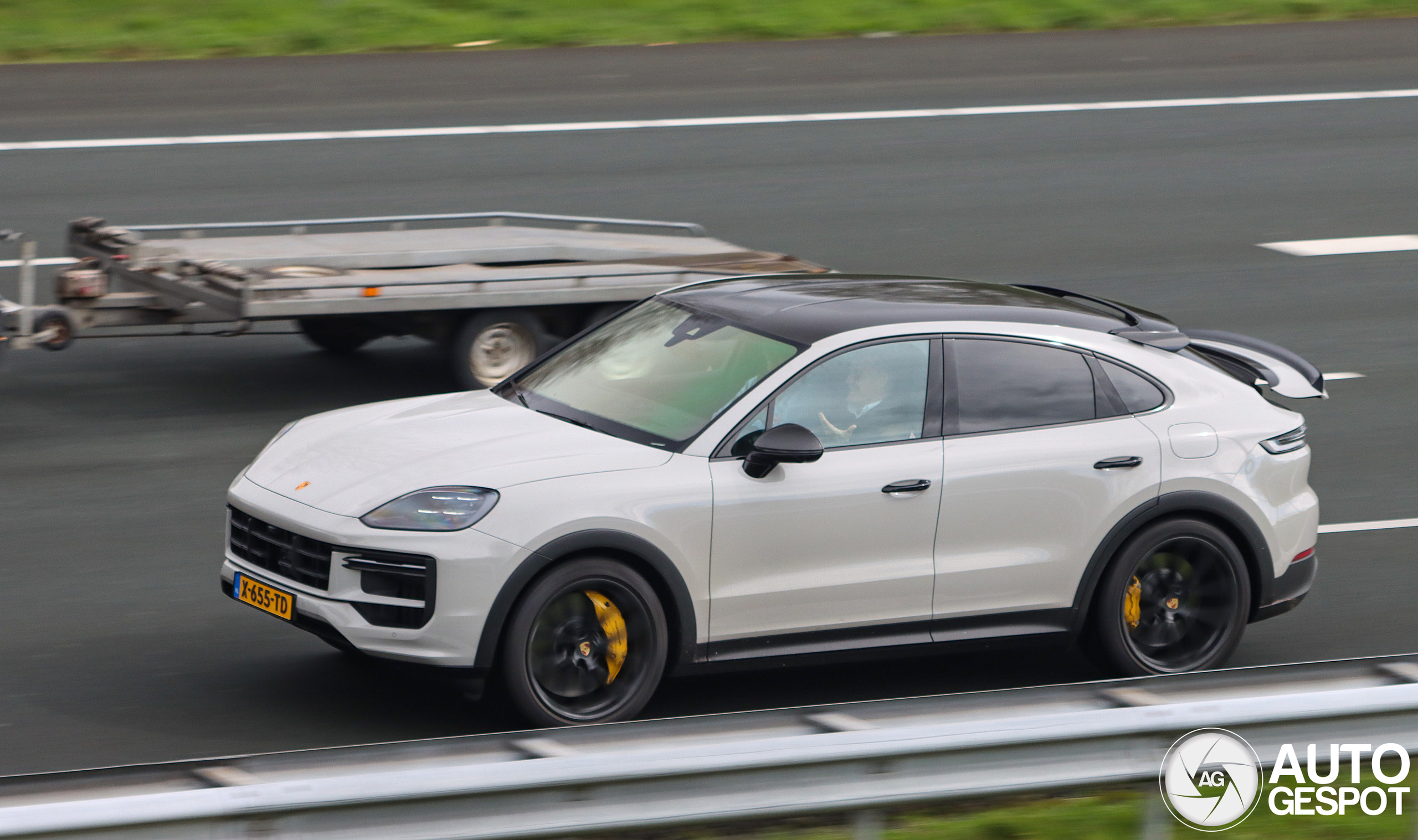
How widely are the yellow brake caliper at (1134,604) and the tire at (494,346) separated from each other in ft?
17.4

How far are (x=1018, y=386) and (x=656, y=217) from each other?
8831mm

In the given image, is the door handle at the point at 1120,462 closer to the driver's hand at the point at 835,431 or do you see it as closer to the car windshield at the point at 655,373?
the driver's hand at the point at 835,431

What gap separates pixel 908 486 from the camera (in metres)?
7.16

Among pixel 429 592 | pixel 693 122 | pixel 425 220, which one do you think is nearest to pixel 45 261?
pixel 425 220

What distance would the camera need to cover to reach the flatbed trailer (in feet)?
A: 37.2

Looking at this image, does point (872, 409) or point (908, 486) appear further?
point (872, 409)

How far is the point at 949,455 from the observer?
287 inches

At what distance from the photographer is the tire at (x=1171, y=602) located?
7598mm

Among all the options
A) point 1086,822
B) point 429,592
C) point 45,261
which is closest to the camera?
point 1086,822

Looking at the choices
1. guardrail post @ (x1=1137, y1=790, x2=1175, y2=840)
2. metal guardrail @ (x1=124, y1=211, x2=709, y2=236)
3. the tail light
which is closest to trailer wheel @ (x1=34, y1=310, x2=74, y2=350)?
metal guardrail @ (x1=124, y1=211, x2=709, y2=236)

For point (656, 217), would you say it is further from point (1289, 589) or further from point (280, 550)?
point (280, 550)

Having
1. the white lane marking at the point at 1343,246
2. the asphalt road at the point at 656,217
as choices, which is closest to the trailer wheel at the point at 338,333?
the asphalt road at the point at 656,217

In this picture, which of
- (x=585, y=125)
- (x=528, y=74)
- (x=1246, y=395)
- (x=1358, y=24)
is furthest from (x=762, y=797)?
(x=1358, y=24)

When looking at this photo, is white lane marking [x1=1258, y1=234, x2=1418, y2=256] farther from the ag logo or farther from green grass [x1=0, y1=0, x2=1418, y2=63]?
the ag logo
